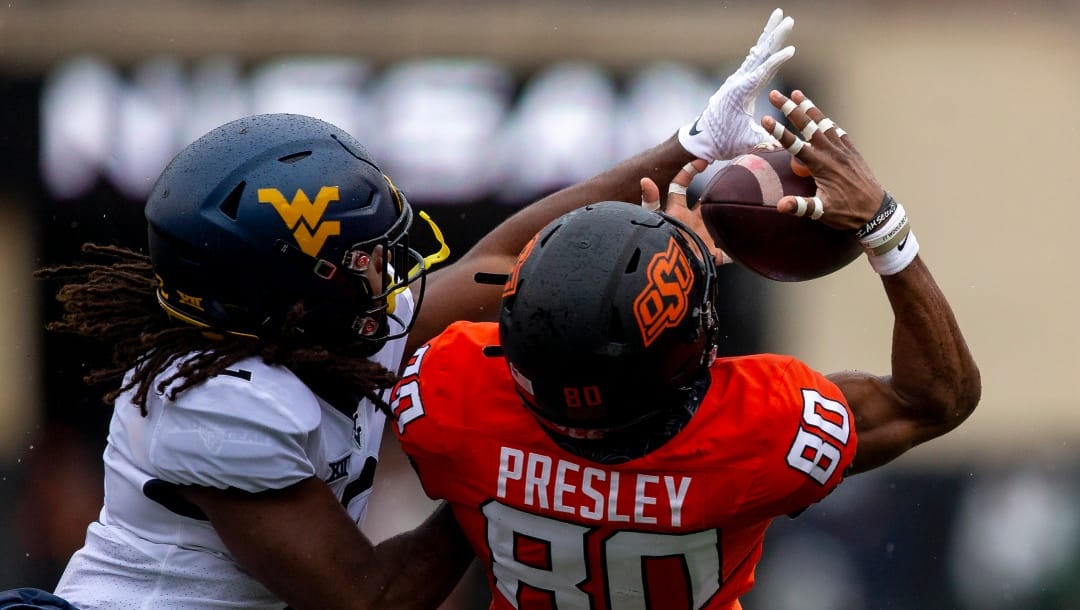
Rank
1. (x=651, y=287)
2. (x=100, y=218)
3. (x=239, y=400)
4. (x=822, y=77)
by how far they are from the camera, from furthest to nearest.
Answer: (x=822, y=77), (x=100, y=218), (x=239, y=400), (x=651, y=287)

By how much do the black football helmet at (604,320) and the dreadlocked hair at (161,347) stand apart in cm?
42

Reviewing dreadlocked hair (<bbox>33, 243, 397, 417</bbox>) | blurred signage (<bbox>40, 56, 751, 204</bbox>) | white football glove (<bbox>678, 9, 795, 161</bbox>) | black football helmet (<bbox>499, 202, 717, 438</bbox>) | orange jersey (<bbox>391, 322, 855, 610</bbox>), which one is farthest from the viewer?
blurred signage (<bbox>40, 56, 751, 204</bbox>)

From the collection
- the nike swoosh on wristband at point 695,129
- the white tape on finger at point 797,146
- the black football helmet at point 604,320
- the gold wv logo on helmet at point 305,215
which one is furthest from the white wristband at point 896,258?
the gold wv logo on helmet at point 305,215

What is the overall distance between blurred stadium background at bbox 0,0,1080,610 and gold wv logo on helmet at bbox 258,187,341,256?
12.9ft

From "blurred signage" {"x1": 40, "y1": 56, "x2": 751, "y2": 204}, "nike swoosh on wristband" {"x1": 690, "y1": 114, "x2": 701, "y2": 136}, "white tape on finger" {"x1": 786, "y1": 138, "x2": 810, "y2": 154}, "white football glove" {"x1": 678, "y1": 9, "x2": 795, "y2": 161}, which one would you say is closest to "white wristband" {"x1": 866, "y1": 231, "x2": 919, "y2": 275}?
"white tape on finger" {"x1": 786, "y1": 138, "x2": 810, "y2": 154}

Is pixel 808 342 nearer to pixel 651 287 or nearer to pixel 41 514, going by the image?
pixel 41 514

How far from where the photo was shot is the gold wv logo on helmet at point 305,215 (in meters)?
2.54

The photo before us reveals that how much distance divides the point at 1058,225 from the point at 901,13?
134cm

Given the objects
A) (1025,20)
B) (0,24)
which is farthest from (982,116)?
(0,24)

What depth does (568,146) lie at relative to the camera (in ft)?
21.7

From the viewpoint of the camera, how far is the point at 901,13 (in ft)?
23.0

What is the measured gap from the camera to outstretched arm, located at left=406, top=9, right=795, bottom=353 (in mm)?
3074

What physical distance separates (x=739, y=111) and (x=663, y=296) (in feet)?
3.05

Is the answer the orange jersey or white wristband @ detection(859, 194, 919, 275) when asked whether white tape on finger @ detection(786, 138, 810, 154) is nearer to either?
white wristband @ detection(859, 194, 919, 275)
